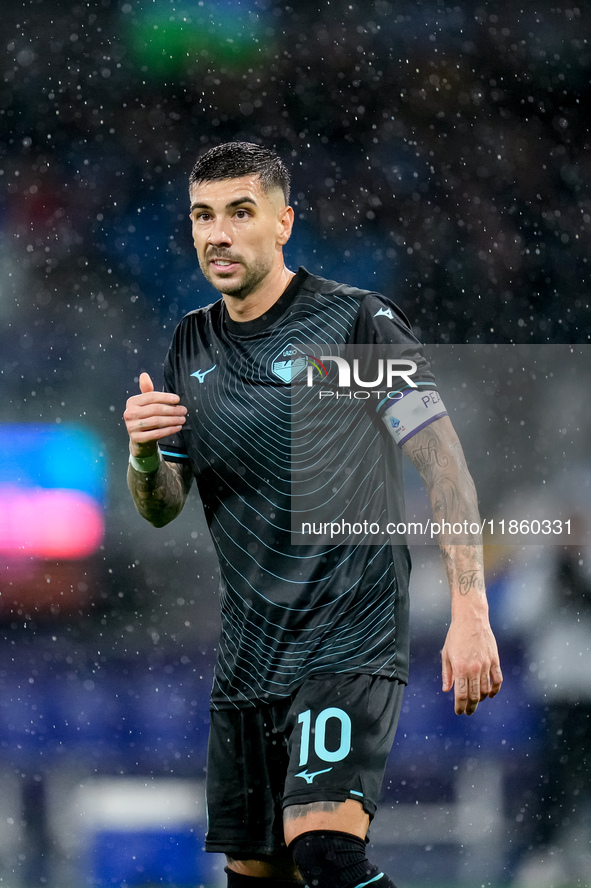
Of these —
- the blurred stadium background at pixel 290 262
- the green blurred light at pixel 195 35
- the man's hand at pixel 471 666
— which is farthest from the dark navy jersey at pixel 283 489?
the green blurred light at pixel 195 35

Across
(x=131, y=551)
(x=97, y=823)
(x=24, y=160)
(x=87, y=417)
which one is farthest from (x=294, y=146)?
(x=97, y=823)

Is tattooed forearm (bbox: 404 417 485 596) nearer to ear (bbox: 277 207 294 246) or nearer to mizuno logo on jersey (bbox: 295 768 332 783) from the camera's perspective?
mizuno logo on jersey (bbox: 295 768 332 783)

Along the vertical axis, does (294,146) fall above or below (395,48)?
below

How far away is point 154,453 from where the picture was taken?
225 centimetres

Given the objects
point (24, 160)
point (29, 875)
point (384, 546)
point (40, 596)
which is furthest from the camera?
point (24, 160)

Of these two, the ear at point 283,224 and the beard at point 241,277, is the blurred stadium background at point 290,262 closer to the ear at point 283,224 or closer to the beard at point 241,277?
the ear at point 283,224

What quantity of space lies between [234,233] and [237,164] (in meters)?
0.19

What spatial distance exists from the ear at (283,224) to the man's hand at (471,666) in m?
1.09

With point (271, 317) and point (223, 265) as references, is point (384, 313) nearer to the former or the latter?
point (271, 317)

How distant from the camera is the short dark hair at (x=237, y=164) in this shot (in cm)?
238

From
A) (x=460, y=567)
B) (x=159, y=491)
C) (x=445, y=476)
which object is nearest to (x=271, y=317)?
(x=159, y=491)

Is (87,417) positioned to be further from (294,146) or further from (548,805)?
(548,805)

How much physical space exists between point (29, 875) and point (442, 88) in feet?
14.8

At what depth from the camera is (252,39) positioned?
5.21 metres
